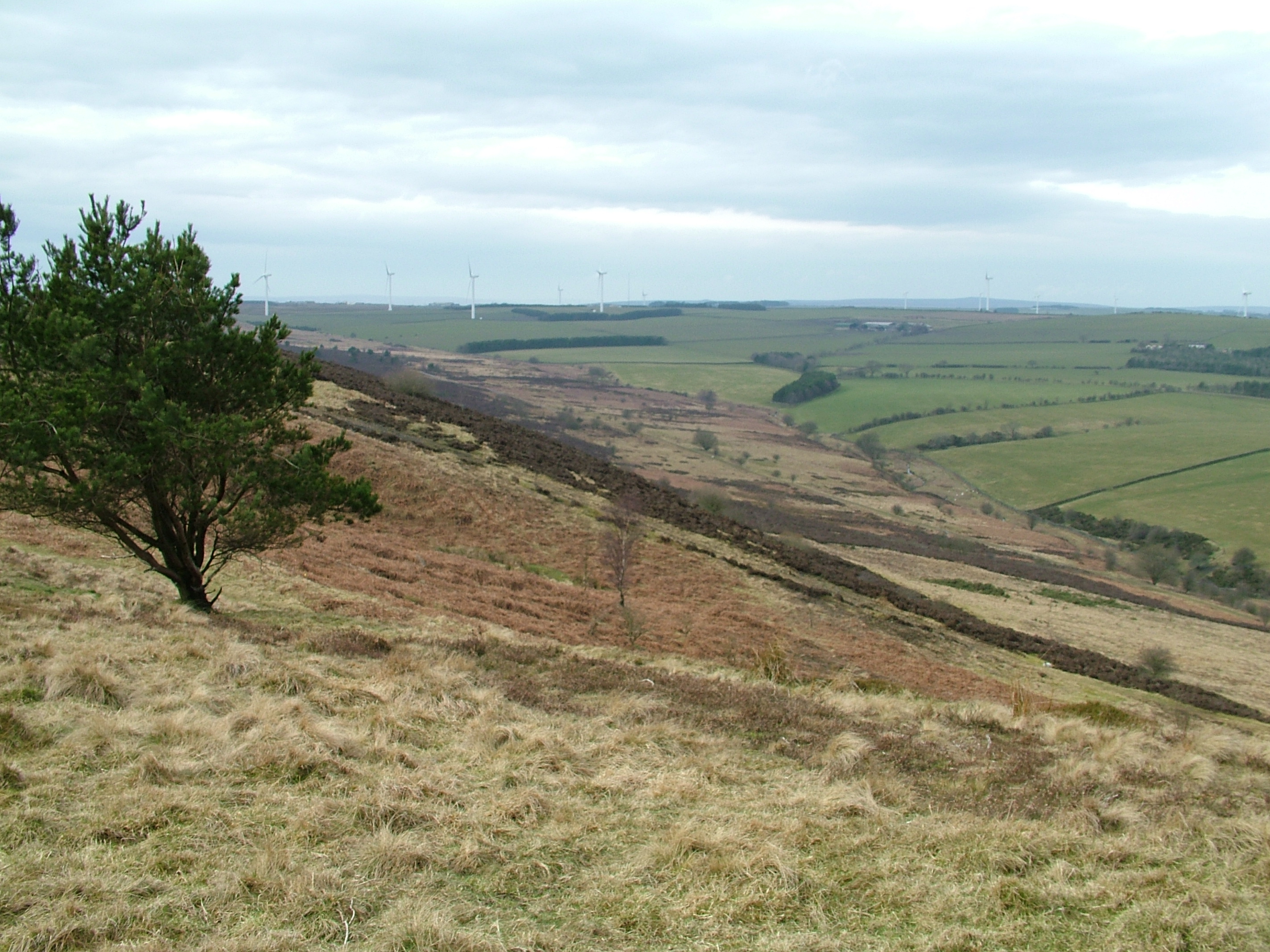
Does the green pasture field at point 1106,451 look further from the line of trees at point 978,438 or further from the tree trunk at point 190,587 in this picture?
the tree trunk at point 190,587

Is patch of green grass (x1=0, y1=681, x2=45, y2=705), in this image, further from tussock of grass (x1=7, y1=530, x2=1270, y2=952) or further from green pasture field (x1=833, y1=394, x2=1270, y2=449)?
green pasture field (x1=833, y1=394, x2=1270, y2=449)

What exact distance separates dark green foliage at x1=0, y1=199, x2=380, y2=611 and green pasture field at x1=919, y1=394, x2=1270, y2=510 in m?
91.6

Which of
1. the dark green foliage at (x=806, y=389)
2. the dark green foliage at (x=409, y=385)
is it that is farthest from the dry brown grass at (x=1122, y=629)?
the dark green foliage at (x=806, y=389)

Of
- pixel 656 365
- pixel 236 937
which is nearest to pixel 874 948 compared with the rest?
pixel 236 937

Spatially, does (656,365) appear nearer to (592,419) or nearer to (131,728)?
(592,419)

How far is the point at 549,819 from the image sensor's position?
29.7 feet

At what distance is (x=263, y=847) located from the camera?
768 cm

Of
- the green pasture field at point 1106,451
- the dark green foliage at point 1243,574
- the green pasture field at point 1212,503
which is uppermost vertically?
the green pasture field at point 1106,451

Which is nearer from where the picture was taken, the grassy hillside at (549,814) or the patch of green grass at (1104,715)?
the grassy hillside at (549,814)

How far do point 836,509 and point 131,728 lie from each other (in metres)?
68.7

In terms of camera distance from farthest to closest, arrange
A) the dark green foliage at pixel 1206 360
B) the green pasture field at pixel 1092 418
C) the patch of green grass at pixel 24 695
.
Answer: the dark green foliage at pixel 1206 360 < the green pasture field at pixel 1092 418 < the patch of green grass at pixel 24 695

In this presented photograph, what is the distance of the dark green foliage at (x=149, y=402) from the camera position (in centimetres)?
1564

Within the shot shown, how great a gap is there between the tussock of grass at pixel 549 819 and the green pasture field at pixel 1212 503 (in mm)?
81548

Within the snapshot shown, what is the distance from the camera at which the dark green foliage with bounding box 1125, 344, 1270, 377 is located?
172500 millimetres
